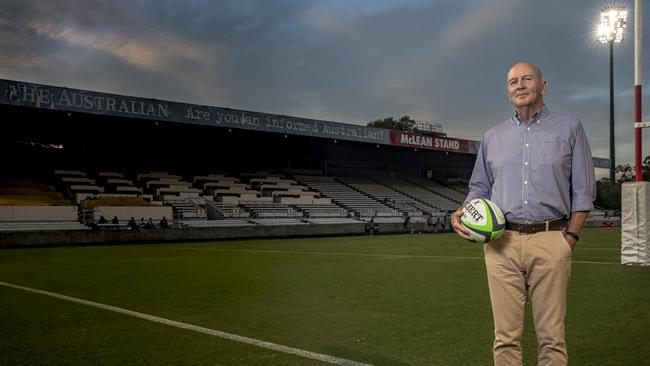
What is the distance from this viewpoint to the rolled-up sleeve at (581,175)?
11.4 feet

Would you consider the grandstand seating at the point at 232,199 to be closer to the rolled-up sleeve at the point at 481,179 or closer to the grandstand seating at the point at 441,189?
the grandstand seating at the point at 441,189

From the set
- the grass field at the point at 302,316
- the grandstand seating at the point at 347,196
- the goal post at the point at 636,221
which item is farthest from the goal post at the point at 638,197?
the grandstand seating at the point at 347,196

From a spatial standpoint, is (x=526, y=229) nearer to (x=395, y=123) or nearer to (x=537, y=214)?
(x=537, y=214)

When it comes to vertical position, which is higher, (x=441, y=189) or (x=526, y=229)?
(x=441, y=189)

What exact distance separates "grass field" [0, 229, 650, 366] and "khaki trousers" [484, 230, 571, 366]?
1.25 m

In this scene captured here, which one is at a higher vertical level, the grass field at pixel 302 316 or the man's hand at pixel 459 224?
the man's hand at pixel 459 224

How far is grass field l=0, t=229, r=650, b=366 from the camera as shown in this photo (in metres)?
5.02

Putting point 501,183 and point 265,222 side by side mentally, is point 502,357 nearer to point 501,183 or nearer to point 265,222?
point 501,183

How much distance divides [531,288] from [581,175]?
0.78 m

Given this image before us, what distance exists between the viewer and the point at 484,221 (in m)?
3.58

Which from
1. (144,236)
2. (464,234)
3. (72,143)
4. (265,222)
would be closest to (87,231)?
(144,236)

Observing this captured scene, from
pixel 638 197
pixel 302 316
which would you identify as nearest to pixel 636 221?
pixel 638 197

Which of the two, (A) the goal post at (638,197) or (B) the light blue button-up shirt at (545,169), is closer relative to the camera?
(B) the light blue button-up shirt at (545,169)

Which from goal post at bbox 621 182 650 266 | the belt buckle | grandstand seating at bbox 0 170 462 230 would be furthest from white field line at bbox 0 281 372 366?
grandstand seating at bbox 0 170 462 230
